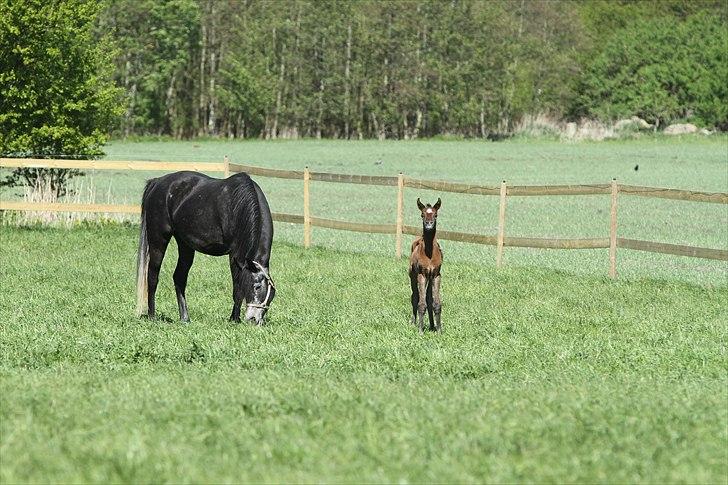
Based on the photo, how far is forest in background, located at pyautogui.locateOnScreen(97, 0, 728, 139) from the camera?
80.8 m

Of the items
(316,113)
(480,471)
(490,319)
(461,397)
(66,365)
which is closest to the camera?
(480,471)

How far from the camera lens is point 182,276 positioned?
12.3 meters

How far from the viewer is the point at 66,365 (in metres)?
8.64

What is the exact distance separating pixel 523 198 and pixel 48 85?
697 inches

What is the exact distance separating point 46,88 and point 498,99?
6644 centimetres

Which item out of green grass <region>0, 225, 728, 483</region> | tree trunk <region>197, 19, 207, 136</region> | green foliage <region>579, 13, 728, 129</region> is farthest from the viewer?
green foliage <region>579, 13, 728, 129</region>

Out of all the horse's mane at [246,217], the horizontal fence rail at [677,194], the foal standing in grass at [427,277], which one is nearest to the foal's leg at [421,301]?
the foal standing in grass at [427,277]

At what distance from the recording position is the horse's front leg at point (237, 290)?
1094 centimetres

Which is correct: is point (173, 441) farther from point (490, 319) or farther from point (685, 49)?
point (685, 49)

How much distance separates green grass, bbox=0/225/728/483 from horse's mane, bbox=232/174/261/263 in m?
0.87

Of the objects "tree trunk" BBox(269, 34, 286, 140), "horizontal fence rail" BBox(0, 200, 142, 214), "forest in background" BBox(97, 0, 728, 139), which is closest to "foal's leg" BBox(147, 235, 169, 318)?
"horizontal fence rail" BBox(0, 200, 142, 214)

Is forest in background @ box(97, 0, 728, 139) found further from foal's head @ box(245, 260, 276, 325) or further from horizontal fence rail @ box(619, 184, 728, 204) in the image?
foal's head @ box(245, 260, 276, 325)

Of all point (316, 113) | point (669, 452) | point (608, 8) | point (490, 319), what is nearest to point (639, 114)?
point (316, 113)

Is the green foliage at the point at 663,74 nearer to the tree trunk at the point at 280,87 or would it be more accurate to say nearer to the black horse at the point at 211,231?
the tree trunk at the point at 280,87
